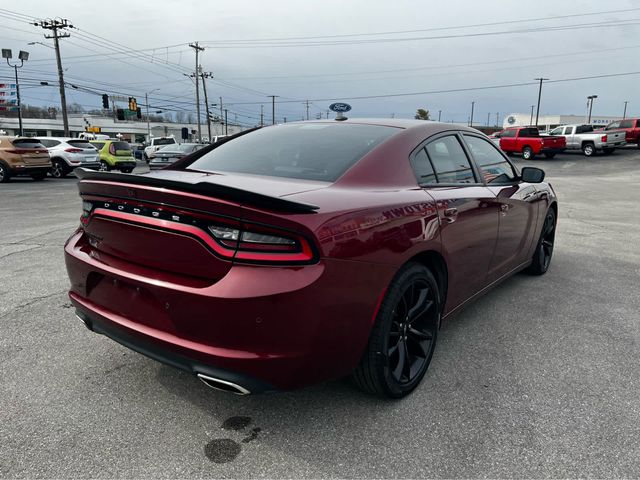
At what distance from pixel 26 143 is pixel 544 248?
16957mm

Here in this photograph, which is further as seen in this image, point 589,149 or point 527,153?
point 589,149

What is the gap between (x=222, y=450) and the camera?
2.12 meters

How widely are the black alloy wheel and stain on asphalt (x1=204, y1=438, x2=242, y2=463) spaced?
3.72m

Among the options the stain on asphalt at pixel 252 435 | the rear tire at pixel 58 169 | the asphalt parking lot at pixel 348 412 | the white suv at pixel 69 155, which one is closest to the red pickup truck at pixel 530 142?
the white suv at pixel 69 155

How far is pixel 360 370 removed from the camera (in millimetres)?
2365

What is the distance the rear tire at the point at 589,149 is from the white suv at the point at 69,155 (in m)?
28.6

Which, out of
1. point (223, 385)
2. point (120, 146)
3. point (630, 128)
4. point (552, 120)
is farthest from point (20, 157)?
point (552, 120)

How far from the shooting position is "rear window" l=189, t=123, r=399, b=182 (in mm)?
2637

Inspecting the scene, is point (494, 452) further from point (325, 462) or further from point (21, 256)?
point (21, 256)

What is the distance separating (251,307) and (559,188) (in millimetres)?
15802

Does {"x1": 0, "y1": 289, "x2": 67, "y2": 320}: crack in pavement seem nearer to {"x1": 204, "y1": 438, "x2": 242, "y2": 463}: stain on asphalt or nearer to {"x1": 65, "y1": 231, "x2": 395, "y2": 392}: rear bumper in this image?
{"x1": 65, "y1": 231, "x2": 395, "y2": 392}: rear bumper

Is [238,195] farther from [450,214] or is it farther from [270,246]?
[450,214]

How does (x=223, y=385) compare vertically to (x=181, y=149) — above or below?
below

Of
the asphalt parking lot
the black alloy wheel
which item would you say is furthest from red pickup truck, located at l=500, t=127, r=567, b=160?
the asphalt parking lot
